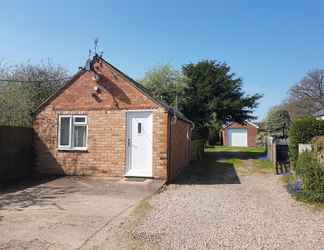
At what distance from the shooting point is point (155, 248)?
4.54 metres

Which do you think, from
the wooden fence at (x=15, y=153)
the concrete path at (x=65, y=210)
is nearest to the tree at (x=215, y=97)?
the wooden fence at (x=15, y=153)

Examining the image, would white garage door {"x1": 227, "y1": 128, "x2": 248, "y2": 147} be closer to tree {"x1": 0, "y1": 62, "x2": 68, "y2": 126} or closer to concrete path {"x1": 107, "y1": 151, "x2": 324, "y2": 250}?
tree {"x1": 0, "y1": 62, "x2": 68, "y2": 126}

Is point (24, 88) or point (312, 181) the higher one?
point (24, 88)

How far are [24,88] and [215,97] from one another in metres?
17.2

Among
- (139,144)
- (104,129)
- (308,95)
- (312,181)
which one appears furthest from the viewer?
(308,95)

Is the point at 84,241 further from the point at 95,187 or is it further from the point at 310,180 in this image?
the point at 310,180

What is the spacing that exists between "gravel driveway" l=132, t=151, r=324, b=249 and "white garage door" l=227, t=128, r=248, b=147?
1272 inches

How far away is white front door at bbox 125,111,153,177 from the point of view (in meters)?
11.1

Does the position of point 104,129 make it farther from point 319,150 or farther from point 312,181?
point 319,150

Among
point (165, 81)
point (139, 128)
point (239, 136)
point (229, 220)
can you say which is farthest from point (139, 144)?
point (239, 136)

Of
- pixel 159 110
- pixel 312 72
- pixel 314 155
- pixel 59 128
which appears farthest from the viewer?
pixel 312 72

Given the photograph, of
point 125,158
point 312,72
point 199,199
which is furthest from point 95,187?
point 312,72

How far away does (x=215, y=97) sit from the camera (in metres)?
27.5

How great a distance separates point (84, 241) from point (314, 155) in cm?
745
